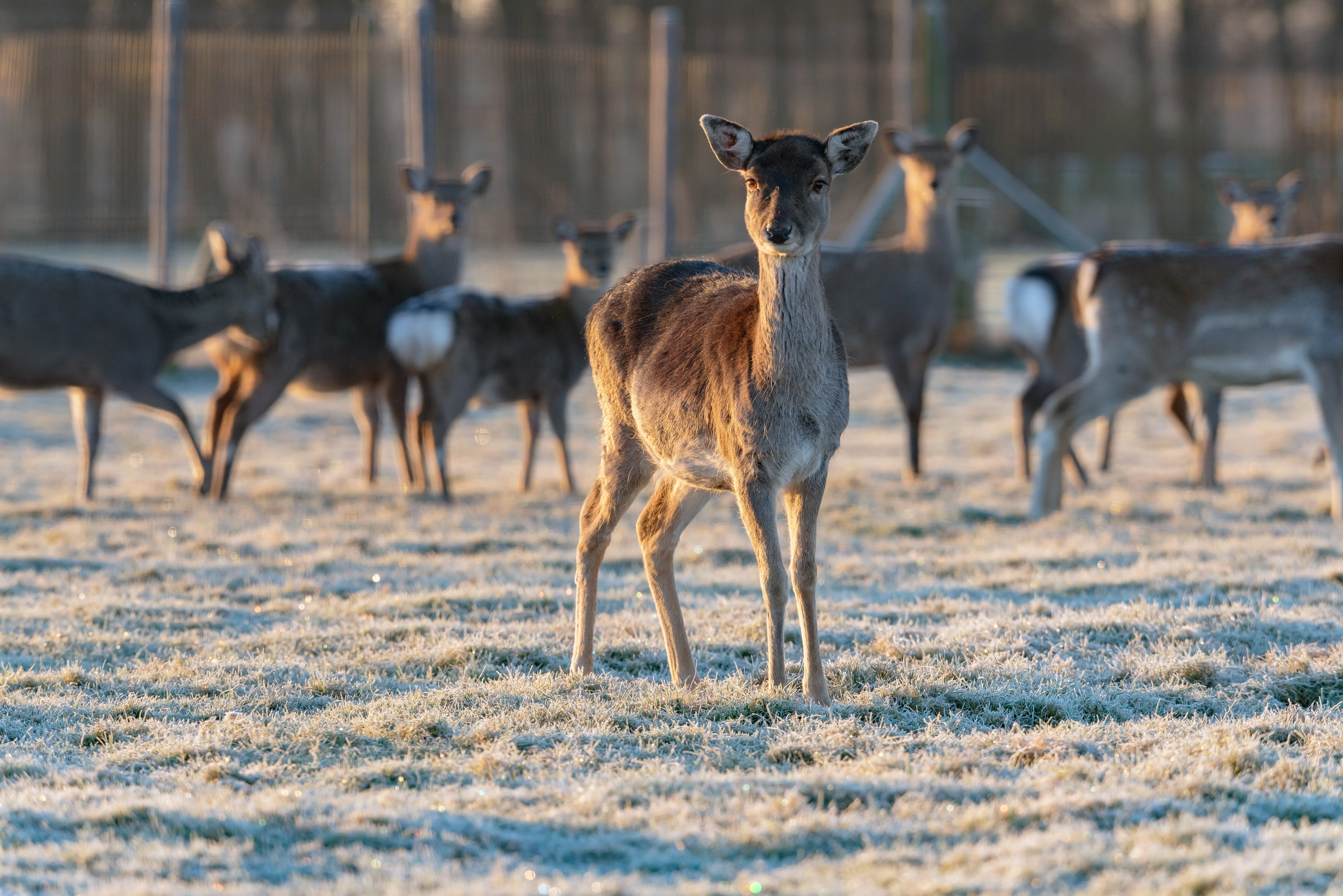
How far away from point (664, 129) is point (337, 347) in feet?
18.3

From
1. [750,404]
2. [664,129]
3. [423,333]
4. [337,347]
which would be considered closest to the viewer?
[750,404]

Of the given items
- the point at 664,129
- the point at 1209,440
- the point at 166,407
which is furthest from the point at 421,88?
the point at 1209,440

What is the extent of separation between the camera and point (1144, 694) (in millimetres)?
4863

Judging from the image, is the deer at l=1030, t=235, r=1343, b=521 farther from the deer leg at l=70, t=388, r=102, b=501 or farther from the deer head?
the deer leg at l=70, t=388, r=102, b=501

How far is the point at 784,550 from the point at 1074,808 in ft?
12.9

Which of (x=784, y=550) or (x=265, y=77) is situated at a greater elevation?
(x=265, y=77)

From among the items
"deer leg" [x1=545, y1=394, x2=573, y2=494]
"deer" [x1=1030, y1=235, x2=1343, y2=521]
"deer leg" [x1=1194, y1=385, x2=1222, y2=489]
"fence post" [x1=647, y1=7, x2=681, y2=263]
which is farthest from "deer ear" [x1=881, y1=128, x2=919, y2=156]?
"fence post" [x1=647, y1=7, x2=681, y2=263]

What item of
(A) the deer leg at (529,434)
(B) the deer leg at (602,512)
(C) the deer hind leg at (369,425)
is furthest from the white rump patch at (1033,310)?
(B) the deer leg at (602,512)

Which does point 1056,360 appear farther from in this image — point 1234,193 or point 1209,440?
point 1234,193

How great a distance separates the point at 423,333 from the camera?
8844 millimetres

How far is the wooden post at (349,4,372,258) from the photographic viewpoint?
13609 millimetres

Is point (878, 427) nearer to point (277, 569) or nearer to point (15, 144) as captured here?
point (277, 569)

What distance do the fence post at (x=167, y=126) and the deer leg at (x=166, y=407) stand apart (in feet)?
14.3

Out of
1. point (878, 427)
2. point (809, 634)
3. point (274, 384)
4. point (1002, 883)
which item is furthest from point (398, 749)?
point (878, 427)
